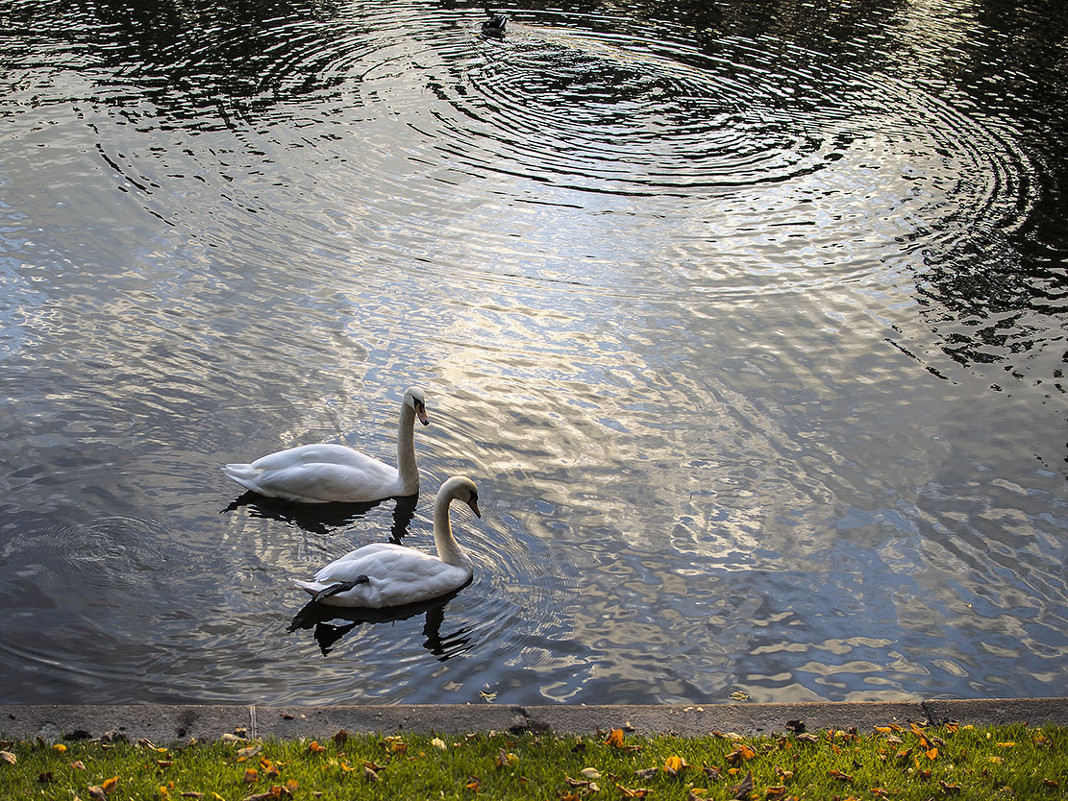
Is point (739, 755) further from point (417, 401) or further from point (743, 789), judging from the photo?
point (417, 401)

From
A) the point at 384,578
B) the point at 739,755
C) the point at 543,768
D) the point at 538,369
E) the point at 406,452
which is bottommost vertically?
the point at 538,369

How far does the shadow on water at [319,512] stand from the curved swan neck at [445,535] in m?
0.78

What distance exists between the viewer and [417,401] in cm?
938

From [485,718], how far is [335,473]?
130 inches

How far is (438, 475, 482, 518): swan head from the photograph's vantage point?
27.5ft

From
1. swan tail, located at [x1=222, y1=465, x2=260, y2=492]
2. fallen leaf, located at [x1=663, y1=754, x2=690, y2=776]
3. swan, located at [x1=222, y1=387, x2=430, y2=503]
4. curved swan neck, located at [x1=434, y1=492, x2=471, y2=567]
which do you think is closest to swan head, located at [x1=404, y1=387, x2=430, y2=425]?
swan, located at [x1=222, y1=387, x2=430, y2=503]

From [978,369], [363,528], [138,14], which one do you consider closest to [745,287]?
[978,369]

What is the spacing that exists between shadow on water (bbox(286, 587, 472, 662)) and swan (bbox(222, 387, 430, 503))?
1353 millimetres

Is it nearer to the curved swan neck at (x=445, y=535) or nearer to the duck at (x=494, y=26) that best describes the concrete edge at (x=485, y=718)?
the curved swan neck at (x=445, y=535)

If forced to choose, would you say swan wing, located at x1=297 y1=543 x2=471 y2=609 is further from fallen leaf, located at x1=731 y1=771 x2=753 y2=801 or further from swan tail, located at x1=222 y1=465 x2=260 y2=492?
fallen leaf, located at x1=731 y1=771 x2=753 y2=801

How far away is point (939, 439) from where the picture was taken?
10672mm

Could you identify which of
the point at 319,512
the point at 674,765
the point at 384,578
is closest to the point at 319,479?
the point at 319,512

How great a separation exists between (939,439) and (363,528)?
567 cm

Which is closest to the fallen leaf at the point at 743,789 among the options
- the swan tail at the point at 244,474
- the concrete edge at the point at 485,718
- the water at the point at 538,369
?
the concrete edge at the point at 485,718
